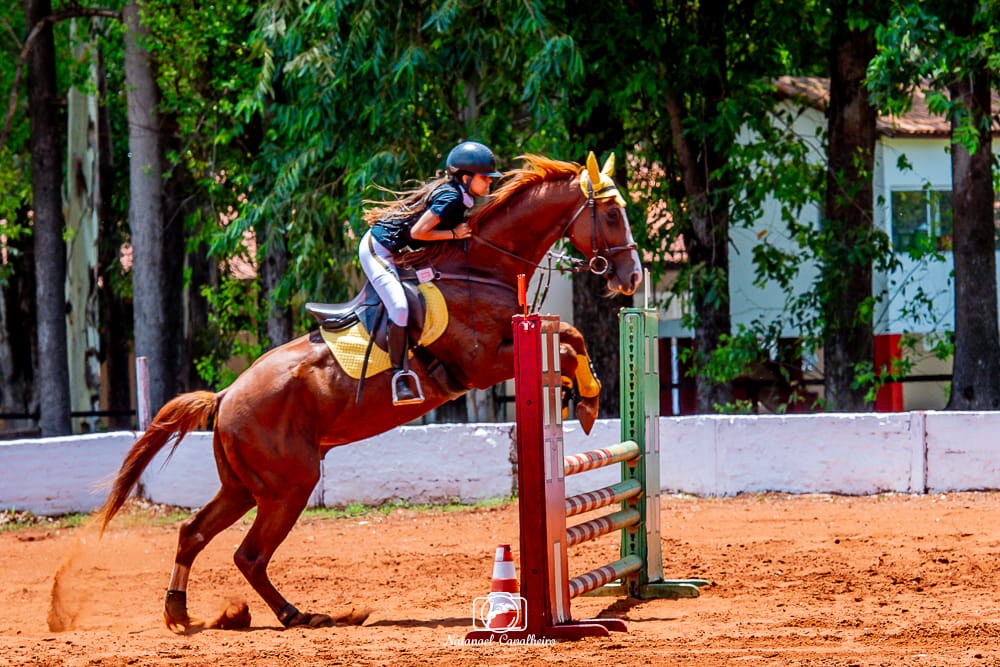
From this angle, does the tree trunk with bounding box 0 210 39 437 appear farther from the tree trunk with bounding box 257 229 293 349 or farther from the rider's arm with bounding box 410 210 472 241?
the rider's arm with bounding box 410 210 472 241

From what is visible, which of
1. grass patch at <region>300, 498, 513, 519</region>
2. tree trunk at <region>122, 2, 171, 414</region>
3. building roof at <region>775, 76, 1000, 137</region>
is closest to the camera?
grass patch at <region>300, 498, 513, 519</region>

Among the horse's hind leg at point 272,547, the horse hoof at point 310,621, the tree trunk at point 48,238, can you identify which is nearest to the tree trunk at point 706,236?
the horse's hind leg at point 272,547

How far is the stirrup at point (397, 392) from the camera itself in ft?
23.7

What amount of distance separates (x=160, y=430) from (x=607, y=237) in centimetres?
299

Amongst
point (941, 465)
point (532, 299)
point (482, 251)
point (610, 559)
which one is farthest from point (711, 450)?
point (482, 251)

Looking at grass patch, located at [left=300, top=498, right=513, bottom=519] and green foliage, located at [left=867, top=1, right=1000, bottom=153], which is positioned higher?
green foliage, located at [left=867, top=1, right=1000, bottom=153]

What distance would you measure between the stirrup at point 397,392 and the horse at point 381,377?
0.08 m

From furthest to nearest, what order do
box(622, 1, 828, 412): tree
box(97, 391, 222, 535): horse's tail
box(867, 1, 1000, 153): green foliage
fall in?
1. box(622, 1, 828, 412): tree
2. box(867, 1, 1000, 153): green foliage
3. box(97, 391, 222, 535): horse's tail

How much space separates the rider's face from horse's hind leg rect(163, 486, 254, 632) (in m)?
2.28

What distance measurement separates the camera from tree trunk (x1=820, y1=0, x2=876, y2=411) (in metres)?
15.9

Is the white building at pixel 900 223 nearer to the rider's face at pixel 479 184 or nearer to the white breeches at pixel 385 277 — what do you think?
the rider's face at pixel 479 184

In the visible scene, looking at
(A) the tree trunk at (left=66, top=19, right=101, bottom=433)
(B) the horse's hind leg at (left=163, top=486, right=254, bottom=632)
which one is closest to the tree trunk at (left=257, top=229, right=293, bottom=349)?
(A) the tree trunk at (left=66, top=19, right=101, bottom=433)

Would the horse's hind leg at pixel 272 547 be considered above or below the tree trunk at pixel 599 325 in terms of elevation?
below

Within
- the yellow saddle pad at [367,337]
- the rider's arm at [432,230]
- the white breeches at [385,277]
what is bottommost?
the yellow saddle pad at [367,337]
